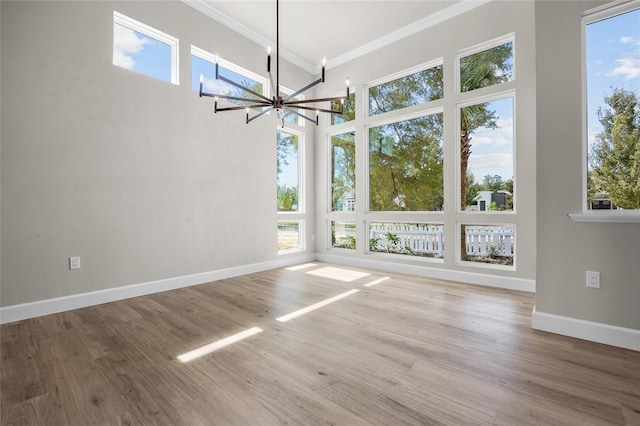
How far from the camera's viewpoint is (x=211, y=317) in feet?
8.96

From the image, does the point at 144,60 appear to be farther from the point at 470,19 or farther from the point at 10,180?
the point at 470,19

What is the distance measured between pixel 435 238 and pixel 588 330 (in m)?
2.25

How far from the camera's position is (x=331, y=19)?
4.22 metres

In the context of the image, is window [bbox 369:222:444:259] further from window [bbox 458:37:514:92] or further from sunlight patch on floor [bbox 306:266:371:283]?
window [bbox 458:37:514:92]

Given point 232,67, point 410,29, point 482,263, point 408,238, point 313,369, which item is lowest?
point 313,369

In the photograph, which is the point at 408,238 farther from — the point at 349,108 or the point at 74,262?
the point at 74,262

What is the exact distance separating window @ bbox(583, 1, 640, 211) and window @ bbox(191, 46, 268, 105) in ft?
13.1

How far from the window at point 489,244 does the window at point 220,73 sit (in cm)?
387

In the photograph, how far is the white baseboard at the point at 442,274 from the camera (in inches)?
141

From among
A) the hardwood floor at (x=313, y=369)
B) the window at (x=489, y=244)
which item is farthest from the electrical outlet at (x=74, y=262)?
the window at (x=489, y=244)

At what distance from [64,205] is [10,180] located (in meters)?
0.43

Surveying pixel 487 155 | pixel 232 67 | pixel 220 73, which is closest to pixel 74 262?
pixel 220 73

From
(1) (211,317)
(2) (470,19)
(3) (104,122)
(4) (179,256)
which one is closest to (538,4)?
(2) (470,19)

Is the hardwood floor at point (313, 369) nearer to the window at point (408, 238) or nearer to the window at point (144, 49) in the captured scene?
the window at point (408, 238)
